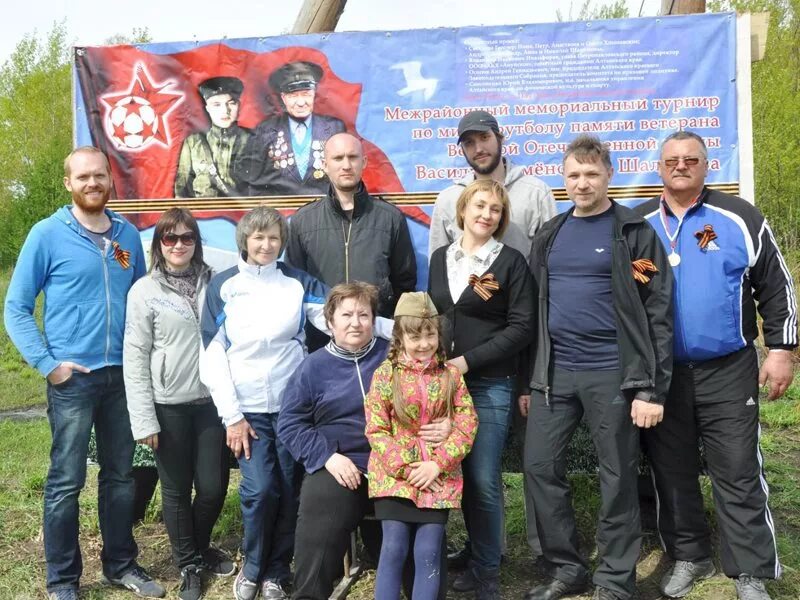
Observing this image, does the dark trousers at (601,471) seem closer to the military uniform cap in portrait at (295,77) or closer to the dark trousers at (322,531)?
the dark trousers at (322,531)

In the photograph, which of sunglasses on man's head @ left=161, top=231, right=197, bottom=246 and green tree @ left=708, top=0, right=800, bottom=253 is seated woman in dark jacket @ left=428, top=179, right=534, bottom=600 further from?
green tree @ left=708, top=0, right=800, bottom=253

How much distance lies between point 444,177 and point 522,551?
2174mm

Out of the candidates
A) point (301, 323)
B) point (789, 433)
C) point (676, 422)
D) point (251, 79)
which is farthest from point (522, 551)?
point (789, 433)

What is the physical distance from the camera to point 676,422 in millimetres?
3607

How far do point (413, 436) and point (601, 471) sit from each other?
3.02ft

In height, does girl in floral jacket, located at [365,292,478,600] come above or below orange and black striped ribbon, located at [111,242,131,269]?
below

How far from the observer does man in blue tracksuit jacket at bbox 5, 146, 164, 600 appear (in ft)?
11.5

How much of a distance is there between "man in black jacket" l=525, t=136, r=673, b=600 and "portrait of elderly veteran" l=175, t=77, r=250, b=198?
1.99m

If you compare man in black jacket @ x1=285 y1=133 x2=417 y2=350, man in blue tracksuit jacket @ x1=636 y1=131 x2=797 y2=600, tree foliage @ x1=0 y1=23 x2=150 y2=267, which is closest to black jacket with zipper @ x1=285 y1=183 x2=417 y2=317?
man in black jacket @ x1=285 y1=133 x2=417 y2=350

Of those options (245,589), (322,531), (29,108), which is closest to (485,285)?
(322,531)

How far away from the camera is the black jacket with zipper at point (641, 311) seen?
10.8 feet

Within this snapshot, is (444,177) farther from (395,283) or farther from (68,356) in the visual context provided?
(68,356)

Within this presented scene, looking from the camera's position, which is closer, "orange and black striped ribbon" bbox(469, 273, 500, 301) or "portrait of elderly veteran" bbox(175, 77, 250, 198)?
"orange and black striped ribbon" bbox(469, 273, 500, 301)

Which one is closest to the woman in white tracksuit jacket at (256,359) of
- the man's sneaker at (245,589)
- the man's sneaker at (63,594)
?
the man's sneaker at (245,589)
